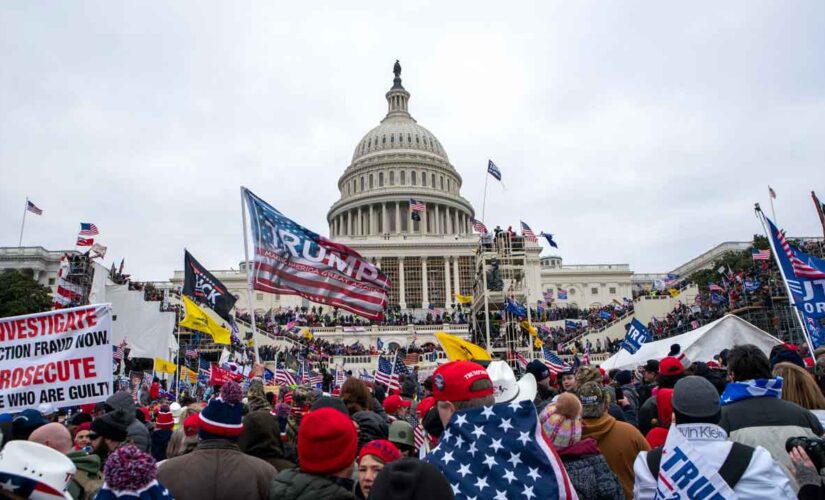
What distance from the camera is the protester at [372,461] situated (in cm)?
369

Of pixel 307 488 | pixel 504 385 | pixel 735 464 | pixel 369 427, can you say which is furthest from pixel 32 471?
pixel 735 464

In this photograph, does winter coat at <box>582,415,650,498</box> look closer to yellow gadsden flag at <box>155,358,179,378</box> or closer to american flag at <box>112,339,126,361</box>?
yellow gadsden flag at <box>155,358,179,378</box>

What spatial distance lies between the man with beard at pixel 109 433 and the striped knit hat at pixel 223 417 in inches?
63.7

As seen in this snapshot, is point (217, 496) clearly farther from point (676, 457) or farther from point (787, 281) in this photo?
point (787, 281)

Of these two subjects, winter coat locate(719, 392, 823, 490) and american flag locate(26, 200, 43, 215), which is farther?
american flag locate(26, 200, 43, 215)

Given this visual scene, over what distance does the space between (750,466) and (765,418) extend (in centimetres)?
105

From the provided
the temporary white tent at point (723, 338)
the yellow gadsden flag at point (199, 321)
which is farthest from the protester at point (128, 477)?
the temporary white tent at point (723, 338)

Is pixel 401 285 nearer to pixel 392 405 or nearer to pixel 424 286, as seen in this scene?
pixel 424 286

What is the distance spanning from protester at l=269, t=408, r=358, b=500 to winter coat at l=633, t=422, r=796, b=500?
186cm

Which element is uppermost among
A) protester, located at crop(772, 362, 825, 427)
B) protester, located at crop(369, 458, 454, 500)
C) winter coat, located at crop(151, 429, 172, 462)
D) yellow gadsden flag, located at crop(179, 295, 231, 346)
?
yellow gadsden flag, located at crop(179, 295, 231, 346)

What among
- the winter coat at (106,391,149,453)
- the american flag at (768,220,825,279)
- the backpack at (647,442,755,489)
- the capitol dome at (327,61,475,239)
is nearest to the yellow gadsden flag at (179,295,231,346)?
the winter coat at (106,391,149,453)

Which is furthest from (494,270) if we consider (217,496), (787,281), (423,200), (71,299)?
(423,200)

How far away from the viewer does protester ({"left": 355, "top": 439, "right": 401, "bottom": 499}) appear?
3.69 metres

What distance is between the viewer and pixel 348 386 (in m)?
6.21
